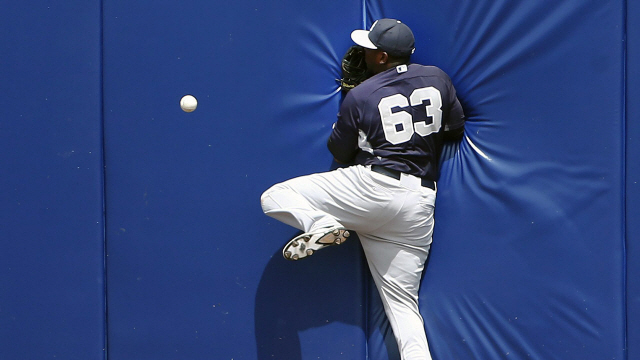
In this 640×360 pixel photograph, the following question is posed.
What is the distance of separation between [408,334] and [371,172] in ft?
2.88

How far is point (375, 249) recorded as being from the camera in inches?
151

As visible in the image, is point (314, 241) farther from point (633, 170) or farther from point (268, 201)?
point (633, 170)

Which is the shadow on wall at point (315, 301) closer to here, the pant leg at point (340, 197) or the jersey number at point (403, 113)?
the pant leg at point (340, 197)

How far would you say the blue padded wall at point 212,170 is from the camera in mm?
3898

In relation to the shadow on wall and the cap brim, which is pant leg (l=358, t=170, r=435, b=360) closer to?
the shadow on wall

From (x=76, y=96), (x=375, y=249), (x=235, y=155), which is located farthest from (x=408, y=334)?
(x=76, y=96)

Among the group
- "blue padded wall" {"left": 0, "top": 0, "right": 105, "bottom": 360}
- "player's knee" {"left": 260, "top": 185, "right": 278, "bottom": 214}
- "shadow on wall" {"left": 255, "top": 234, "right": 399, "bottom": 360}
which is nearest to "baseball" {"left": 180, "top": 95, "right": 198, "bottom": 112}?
"blue padded wall" {"left": 0, "top": 0, "right": 105, "bottom": 360}

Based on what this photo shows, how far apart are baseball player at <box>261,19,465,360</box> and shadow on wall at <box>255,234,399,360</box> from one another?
0.20 m

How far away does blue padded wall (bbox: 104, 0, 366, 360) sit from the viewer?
390cm

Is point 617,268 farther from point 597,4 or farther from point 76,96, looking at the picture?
point 76,96

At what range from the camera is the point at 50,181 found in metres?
3.89

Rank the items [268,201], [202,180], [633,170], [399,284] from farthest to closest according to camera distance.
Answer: [202,180]
[399,284]
[268,201]
[633,170]

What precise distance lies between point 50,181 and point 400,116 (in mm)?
1939

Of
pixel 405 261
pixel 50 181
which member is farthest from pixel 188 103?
pixel 405 261
